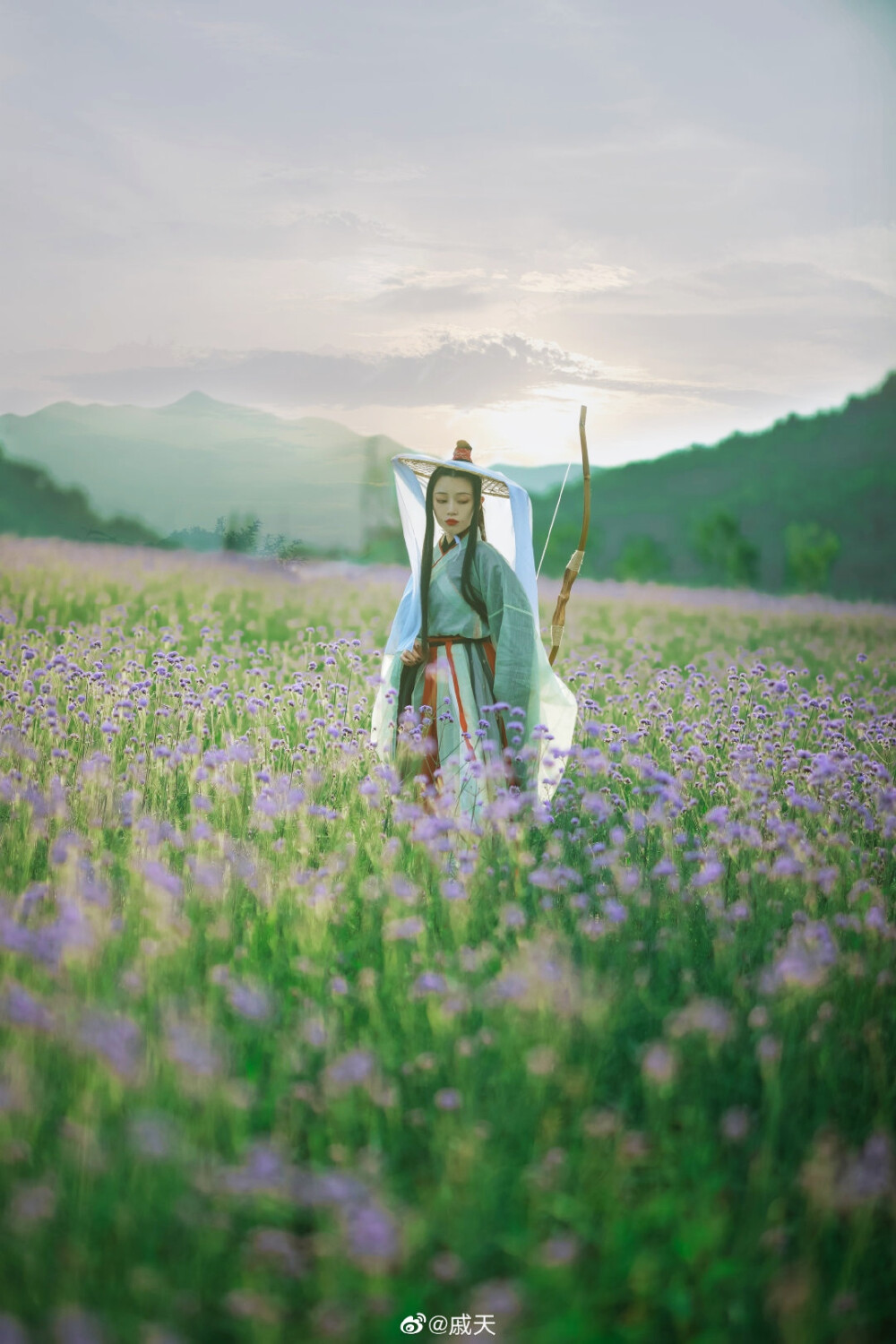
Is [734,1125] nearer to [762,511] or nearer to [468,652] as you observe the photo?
[468,652]

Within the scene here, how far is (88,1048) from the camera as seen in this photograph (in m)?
1.99

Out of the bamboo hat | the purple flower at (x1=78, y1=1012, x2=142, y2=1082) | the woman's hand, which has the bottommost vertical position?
the purple flower at (x1=78, y1=1012, x2=142, y2=1082)

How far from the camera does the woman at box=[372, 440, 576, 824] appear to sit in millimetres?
4387

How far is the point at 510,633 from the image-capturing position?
439cm

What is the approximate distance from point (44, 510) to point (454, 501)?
1103cm

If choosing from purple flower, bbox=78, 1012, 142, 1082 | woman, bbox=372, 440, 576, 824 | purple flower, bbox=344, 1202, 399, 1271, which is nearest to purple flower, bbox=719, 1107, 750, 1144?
purple flower, bbox=344, 1202, 399, 1271

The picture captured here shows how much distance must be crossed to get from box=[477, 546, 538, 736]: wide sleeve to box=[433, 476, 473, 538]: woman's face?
198 mm

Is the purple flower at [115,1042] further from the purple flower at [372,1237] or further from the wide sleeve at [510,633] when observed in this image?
the wide sleeve at [510,633]

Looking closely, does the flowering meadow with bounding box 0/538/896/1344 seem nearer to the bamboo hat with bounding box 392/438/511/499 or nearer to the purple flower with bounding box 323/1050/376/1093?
the purple flower with bounding box 323/1050/376/1093

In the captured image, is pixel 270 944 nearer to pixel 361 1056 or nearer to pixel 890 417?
pixel 361 1056

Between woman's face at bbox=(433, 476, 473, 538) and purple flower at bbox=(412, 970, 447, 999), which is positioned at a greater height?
woman's face at bbox=(433, 476, 473, 538)

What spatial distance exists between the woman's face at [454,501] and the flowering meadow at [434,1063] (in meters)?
1.25

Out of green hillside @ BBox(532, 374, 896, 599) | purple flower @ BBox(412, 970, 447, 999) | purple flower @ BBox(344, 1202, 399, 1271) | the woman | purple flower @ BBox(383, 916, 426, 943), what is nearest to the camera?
purple flower @ BBox(344, 1202, 399, 1271)

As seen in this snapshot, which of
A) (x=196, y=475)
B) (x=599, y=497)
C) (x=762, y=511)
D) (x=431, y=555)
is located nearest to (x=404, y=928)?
(x=431, y=555)
